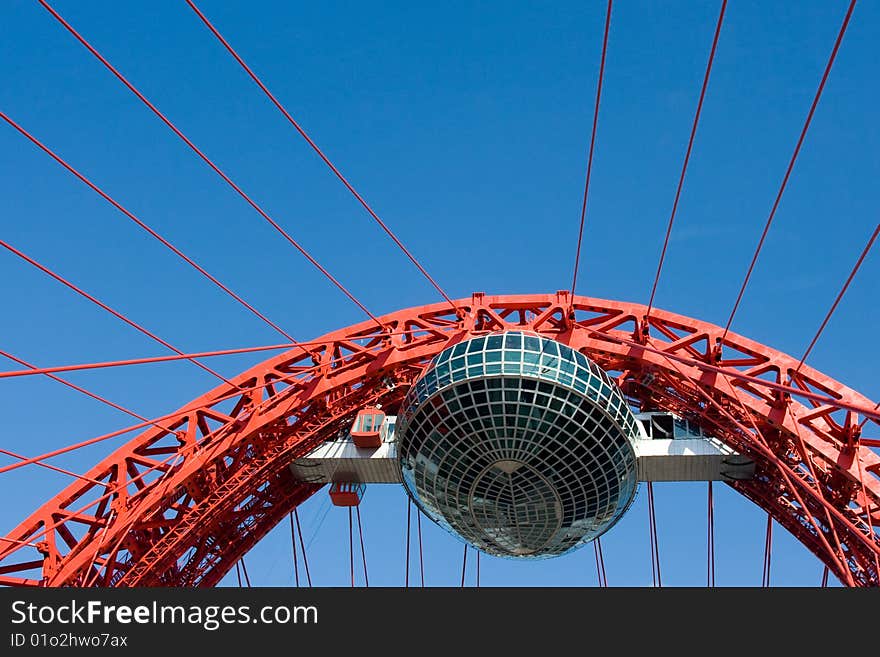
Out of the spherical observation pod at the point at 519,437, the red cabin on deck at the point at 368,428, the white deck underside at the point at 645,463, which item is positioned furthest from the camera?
the red cabin on deck at the point at 368,428

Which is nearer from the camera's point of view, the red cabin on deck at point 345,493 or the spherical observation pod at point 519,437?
the spherical observation pod at point 519,437

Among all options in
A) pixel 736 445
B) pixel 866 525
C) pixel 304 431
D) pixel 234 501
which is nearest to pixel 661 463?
pixel 736 445

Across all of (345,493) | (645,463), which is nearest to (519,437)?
(645,463)

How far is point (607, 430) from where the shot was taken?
3528cm

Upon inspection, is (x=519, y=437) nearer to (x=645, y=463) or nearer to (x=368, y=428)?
(x=645, y=463)

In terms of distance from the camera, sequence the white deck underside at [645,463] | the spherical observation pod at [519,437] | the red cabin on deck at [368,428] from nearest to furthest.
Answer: the spherical observation pod at [519,437] → the white deck underside at [645,463] → the red cabin on deck at [368,428]

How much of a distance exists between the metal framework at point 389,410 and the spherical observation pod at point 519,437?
10.2 feet

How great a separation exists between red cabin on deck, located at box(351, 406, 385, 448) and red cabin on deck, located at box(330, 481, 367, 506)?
294cm

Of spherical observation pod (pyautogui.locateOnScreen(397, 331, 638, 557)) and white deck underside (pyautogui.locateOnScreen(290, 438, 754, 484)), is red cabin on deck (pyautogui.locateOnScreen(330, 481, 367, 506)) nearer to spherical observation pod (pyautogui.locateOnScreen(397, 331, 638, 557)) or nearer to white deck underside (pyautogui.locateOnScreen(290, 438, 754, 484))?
white deck underside (pyautogui.locateOnScreen(290, 438, 754, 484))

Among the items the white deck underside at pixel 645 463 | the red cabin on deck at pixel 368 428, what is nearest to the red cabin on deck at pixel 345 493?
the white deck underside at pixel 645 463

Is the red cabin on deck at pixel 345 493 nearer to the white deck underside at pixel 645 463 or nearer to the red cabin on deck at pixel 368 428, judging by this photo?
the white deck underside at pixel 645 463

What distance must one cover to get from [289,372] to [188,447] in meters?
5.38

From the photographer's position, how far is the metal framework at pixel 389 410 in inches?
1411

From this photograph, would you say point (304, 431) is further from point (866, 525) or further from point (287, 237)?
point (866, 525)
